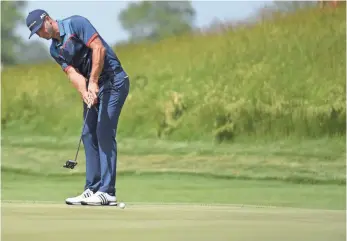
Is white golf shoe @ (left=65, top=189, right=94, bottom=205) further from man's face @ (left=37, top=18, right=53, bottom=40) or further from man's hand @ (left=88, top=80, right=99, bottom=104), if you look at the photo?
man's face @ (left=37, top=18, right=53, bottom=40)

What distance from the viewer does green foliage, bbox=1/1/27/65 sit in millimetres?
13664

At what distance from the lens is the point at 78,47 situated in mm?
5387

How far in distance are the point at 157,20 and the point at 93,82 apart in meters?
6.81

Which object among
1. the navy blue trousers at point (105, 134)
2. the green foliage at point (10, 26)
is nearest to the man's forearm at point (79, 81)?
the navy blue trousers at point (105, 134)

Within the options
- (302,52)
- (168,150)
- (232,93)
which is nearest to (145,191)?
(168,150)

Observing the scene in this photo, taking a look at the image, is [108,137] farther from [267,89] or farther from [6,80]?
[6,80]

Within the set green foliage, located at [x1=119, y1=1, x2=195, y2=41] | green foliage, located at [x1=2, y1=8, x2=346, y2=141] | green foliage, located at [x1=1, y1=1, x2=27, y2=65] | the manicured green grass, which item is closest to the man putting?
the manicured green grass

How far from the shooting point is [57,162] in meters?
9.73

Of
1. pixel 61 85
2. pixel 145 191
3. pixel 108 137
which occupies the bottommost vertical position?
pixel 145 191

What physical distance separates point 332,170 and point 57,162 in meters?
3.10

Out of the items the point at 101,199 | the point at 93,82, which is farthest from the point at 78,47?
the point at 101,199

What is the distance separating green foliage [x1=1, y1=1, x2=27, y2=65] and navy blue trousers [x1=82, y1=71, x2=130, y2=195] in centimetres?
784

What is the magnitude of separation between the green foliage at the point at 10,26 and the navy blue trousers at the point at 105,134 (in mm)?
7843

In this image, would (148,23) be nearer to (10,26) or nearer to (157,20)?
(157,20)
